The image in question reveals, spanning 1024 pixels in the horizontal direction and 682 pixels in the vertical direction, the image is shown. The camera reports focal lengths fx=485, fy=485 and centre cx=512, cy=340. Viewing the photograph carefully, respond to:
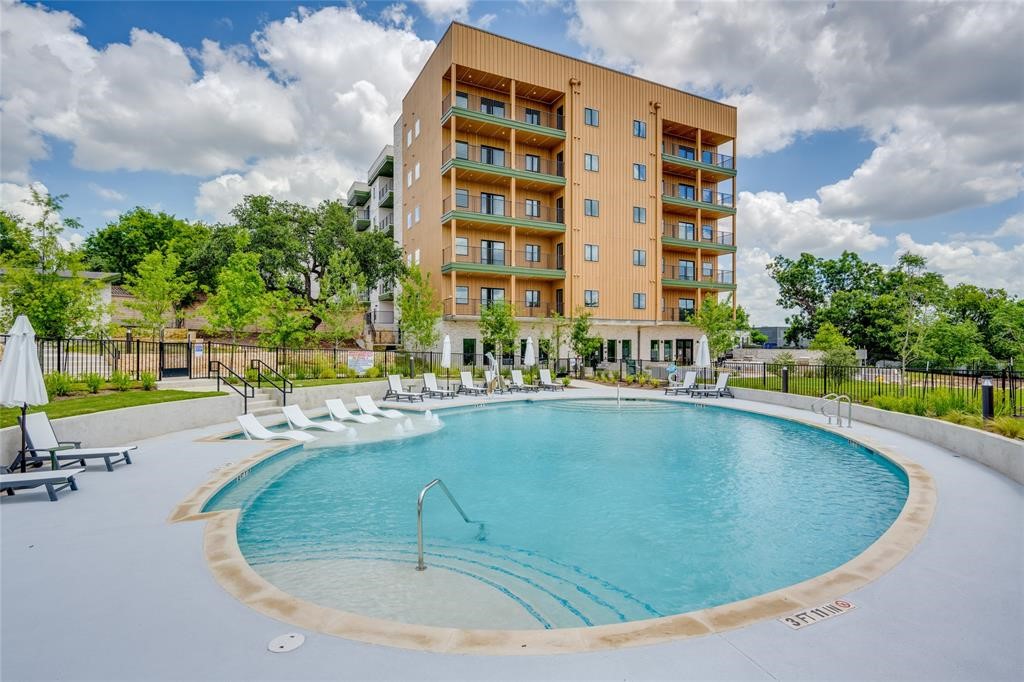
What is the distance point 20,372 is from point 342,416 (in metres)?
7.71

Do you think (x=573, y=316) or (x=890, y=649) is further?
(x=573, y=316)

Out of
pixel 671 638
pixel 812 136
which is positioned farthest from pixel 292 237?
pixel 671 638

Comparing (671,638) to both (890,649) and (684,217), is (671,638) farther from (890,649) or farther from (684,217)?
(684,217)

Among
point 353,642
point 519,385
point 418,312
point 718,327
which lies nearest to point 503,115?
point 418,312

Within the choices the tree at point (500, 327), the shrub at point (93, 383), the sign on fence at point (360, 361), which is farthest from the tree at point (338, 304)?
the shrub at point (93, 383)

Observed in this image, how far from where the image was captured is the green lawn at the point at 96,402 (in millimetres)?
9750

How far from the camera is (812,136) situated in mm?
28953

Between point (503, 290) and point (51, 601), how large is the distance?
29.5m

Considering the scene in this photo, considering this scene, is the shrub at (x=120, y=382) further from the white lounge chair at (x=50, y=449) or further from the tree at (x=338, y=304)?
the tree at (x=338, y=304)

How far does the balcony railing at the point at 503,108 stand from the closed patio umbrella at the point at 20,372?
89.0 ft

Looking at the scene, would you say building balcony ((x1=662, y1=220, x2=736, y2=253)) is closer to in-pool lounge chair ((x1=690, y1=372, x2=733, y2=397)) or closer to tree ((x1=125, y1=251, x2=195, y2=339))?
in-pool lounge chair ((x1=690, y1=372, x2=733, y2=397))

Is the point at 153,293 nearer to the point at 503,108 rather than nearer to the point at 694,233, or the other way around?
the point at 503,108

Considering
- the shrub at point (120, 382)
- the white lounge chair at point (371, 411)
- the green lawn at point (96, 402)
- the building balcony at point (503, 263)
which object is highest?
the building balcony at point (503, 263)

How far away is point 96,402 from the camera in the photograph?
11367 millimetres
